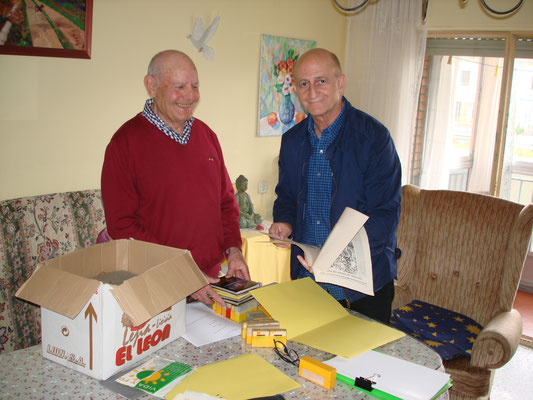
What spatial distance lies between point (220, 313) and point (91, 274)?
0.40m

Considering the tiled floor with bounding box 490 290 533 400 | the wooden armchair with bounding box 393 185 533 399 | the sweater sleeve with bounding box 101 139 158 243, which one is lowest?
the tiled floor with bounding box 490 290 533 400

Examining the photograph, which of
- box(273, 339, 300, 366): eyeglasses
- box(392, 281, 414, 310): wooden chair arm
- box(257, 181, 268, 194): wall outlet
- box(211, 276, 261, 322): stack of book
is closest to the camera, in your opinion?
box(273, 339, 300, 366): eyeglasses

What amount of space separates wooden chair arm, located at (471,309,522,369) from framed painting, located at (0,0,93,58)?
249 centimetres

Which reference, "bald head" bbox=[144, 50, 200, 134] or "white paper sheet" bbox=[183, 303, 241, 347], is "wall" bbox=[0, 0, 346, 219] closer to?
"bald head" bbox=[144, 50, 200, 134]

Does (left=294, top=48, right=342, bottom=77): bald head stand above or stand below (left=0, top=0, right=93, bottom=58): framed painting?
below

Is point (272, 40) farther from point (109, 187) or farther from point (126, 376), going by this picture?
point (126, 376)

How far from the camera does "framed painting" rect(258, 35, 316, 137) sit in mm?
3870

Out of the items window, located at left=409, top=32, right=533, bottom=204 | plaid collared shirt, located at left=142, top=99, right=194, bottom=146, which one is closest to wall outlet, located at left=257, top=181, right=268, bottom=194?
window, located at left=409, top=32, right=533, bottom=204

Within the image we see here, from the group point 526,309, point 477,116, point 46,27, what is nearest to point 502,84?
point 477,116

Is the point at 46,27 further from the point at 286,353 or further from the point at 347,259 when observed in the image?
the point at 286,353

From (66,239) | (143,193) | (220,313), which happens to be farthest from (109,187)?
(66,239)

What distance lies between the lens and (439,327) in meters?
2.45

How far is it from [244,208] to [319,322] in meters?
2.02

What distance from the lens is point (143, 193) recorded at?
1822 mm
